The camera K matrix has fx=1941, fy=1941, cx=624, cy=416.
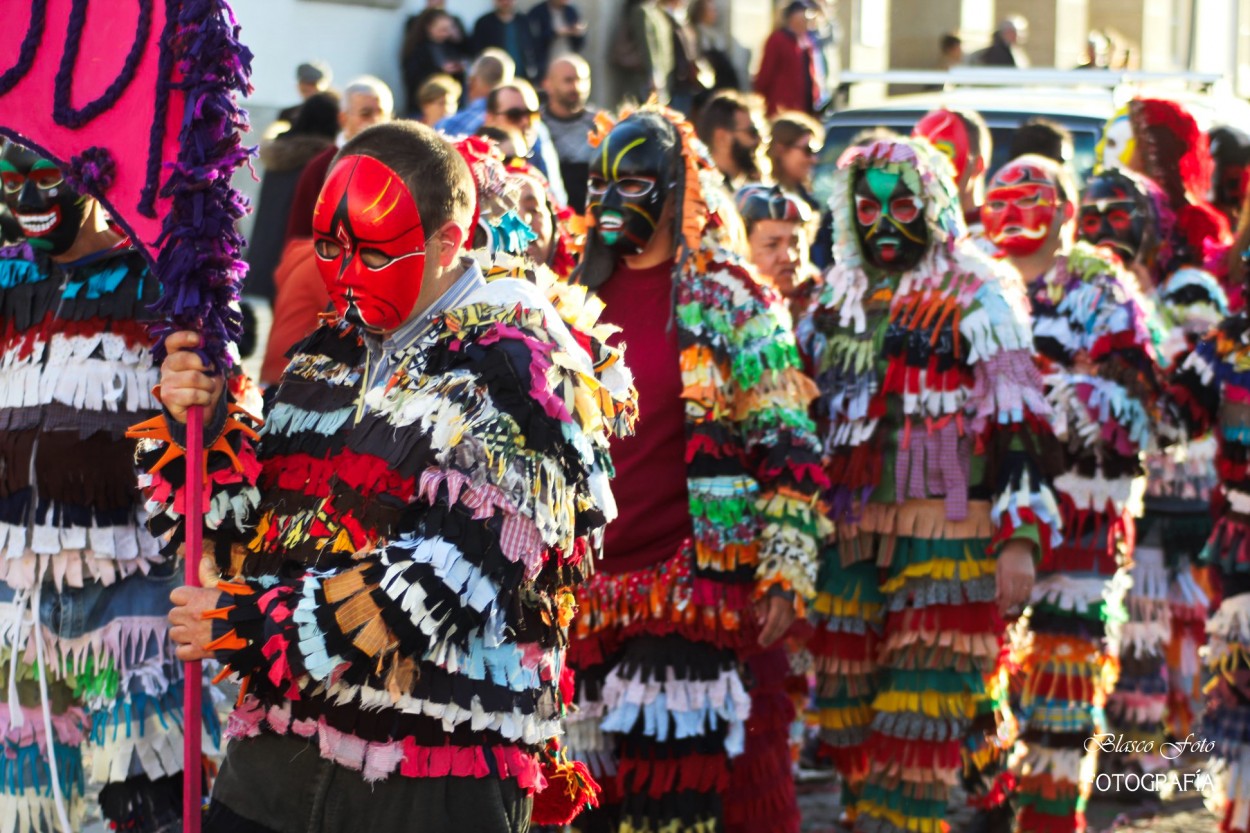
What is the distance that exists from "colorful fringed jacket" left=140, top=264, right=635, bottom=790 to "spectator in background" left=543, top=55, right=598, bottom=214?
6.30 meters

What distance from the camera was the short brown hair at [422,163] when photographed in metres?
3.71

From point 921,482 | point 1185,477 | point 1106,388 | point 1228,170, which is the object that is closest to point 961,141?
point 1228,170

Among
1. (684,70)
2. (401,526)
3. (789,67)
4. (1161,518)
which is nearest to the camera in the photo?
(401,526)

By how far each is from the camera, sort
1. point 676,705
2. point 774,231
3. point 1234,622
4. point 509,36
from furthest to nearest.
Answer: point 509,36 < point 774,231 < point 1234,622 < point 676,705

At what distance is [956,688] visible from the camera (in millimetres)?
6137

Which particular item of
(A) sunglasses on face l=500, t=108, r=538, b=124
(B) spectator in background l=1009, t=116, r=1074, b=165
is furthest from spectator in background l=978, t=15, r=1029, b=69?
(A) sunglasses on face l=500, t=108, r=538, b=124

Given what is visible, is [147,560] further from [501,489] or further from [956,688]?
[956,688]

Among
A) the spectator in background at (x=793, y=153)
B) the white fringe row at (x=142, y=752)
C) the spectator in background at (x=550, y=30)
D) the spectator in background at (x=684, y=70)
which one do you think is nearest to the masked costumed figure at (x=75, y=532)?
the white fringe row at (x=142, y=752)

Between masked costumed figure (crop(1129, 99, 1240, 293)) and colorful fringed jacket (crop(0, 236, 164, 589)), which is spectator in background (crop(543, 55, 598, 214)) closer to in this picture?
masked costumed figure (crop(1129, 99, 1240, 293))

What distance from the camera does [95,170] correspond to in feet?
12.7

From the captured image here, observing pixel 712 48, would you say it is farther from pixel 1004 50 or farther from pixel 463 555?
pixel 463 555

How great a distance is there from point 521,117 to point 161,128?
4.98m

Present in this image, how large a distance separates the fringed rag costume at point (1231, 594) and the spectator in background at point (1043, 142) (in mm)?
2886

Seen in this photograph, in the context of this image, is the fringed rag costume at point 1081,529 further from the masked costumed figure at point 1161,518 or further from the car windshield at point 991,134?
the car windshield at point 991,134
